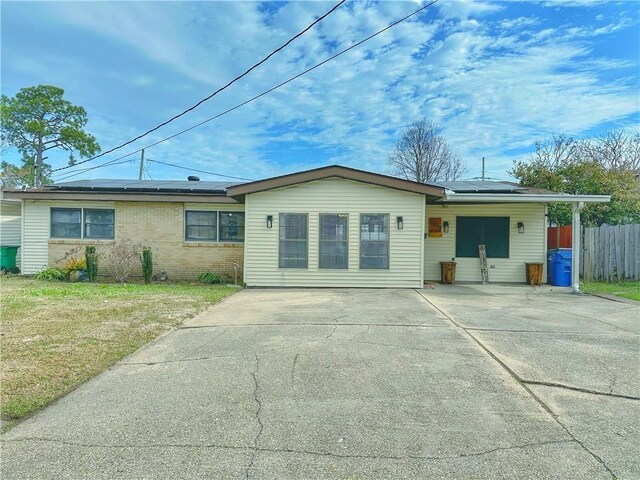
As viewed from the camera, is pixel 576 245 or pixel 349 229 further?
pixel 349 229

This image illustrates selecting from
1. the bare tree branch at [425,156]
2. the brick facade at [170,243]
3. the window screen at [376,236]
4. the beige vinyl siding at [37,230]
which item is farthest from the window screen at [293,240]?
the bare tree branch at [425,156]

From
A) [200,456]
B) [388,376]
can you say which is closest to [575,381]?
[388,376]

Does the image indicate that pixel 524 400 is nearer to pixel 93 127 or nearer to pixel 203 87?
pixel 203 87

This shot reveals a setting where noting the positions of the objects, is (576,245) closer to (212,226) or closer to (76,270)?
(212,226)

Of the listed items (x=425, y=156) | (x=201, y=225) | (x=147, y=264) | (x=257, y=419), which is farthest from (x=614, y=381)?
(x=425, y=156)

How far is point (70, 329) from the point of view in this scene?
600cm

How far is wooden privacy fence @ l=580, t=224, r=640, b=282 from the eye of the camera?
41.2 feet

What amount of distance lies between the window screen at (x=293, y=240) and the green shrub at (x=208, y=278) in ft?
8.40

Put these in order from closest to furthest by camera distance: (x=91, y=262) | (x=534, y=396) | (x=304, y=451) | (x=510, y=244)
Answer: (x=304, y=451), (x=534, y=396), (x=91, y=262), (x=510, y=244)

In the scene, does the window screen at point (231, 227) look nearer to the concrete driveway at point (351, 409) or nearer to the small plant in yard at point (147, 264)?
the small plant in yard at point (147, 264)

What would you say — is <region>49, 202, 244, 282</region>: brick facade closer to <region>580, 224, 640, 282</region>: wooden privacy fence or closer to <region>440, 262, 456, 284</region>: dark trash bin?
<region>440, 262, 456, 284</region>: dark trash bin

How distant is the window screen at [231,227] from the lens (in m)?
13.7

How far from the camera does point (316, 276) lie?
1170 cm

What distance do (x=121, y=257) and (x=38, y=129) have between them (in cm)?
2594
